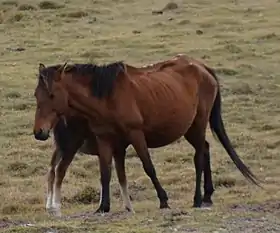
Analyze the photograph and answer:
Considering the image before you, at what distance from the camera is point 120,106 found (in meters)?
10.0

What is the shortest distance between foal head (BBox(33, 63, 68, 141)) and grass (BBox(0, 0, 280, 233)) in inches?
44.4

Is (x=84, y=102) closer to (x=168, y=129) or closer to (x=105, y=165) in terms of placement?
(x=105, y=165)

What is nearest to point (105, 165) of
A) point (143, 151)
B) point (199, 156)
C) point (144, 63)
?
point (143, 151)

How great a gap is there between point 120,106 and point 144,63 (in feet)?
41.9

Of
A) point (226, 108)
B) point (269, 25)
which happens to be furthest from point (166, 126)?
point (269, 25)

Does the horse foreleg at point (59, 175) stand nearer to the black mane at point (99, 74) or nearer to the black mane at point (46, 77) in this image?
the black mane at point (99, 74)

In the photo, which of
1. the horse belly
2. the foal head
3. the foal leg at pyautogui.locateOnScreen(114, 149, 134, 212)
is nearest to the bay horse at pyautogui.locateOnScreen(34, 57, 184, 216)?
the foal leg at pyautogui.locateOnScreen(114, 149, 134, 212)

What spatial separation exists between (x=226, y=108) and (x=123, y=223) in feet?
34.0

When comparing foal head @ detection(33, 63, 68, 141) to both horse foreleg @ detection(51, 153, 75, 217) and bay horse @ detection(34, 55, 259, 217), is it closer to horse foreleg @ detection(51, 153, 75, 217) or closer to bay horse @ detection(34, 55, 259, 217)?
bay horse @ detection(34, 55, 259, 217)

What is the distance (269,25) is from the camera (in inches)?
1079

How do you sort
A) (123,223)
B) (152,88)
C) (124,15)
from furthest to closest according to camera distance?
(124,15), (152,88), (123,223)

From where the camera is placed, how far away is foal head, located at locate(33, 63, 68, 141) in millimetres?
9906

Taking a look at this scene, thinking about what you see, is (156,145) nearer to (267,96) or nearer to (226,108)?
(226,108)

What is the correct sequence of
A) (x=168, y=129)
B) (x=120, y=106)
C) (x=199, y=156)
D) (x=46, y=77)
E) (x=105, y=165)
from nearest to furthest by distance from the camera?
1. (x=46, y=77)
2. (x=120, y=106)
3. (x=105, y=165)
4. (x=168, y=129)
5. (x=199, y=156)
